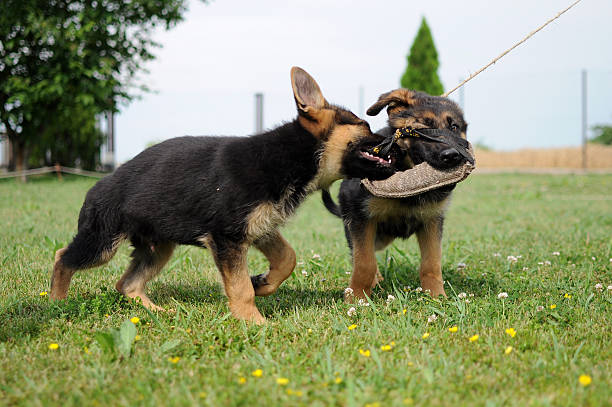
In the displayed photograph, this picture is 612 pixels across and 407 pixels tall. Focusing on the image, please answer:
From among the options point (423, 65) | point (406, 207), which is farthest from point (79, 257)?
point (423, 65)

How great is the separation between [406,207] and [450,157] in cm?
68

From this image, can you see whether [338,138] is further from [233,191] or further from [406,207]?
[406,207]

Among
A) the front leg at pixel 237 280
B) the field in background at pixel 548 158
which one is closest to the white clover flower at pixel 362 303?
the front leg at pixel 237 280

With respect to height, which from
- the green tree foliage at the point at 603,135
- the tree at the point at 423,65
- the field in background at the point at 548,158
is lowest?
the field in background at the point at 548,158

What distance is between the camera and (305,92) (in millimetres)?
3607

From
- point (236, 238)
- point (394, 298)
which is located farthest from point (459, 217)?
point (236, 238)

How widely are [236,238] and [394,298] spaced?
1242mm

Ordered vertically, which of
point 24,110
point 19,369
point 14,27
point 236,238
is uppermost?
point 14,27

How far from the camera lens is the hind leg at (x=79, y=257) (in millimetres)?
3967

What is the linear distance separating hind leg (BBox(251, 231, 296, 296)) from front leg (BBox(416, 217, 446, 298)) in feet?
3.87

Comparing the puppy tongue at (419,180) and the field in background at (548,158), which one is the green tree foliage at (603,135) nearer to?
the field in background at (548,158)

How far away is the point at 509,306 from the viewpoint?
364cm

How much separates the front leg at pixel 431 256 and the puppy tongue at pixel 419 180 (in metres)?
0.74

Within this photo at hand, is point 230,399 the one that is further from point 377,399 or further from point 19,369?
point 19,369
